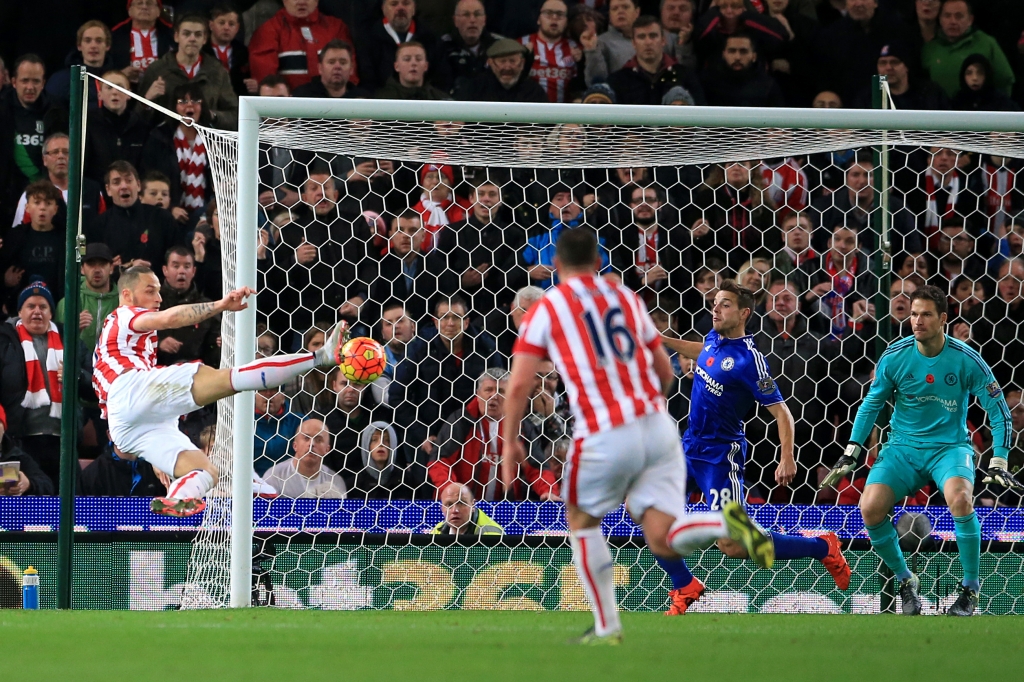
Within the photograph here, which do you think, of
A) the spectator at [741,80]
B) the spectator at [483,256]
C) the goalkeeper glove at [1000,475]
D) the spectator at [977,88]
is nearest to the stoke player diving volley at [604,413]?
the goalkeeper glove at [1000,475]

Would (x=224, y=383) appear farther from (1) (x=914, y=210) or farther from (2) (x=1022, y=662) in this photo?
(1) (x=914, y=210)

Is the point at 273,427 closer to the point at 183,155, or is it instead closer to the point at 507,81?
the point at 183,155

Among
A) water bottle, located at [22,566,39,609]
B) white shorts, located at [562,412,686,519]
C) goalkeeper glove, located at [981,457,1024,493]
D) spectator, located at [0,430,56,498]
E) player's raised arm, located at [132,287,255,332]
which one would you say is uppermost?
player's raised arm, located at [132,287,255,332]

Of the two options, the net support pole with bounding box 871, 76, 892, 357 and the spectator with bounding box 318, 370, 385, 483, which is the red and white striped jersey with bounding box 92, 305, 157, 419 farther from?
the net support pole with bounding box 871, 76, 892, 357

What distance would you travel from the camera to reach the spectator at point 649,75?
10.8m

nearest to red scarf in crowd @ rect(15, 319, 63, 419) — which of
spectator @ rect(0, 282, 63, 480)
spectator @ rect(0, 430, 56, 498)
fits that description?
spectator @ rect(0, 282, 63, 480)

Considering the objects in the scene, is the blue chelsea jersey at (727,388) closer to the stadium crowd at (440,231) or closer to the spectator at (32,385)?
the stadium crowd at (440,231)

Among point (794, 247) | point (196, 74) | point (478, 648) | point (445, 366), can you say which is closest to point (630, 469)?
point (478, 648)

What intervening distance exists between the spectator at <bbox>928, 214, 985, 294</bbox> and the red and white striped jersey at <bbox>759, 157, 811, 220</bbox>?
1.04 metres

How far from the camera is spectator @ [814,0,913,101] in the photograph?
36.8 ft

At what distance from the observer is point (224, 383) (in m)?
6.81

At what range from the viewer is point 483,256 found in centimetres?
921

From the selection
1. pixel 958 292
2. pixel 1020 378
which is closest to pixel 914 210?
pixel 958 292

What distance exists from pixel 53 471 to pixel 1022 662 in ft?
20.8
